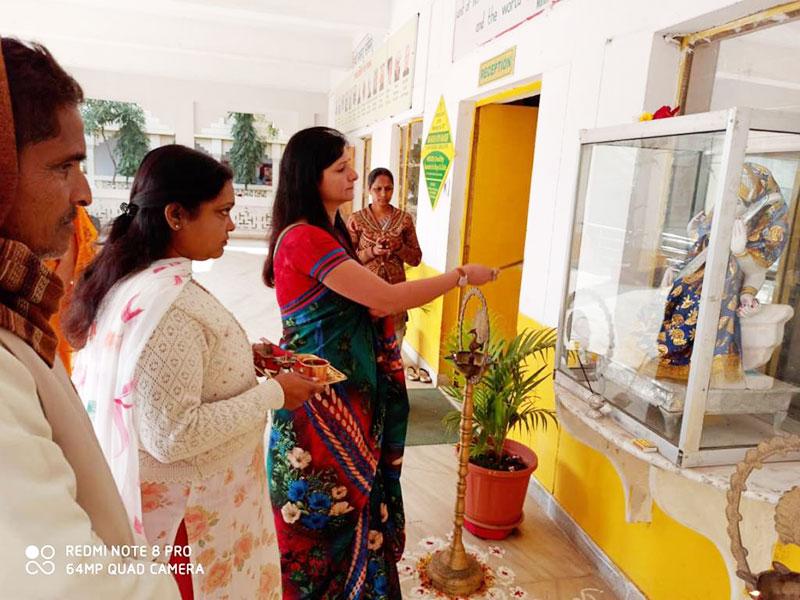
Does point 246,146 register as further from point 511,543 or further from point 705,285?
point 705,285

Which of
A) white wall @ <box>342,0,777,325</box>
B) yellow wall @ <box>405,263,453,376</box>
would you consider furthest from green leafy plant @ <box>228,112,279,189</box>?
white wall @ <box>342,0,777,325</box>

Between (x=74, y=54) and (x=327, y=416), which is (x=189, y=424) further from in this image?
(x=74, y=54)

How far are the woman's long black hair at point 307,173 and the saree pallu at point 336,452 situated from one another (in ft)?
0.69

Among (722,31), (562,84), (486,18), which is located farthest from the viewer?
(486,18)

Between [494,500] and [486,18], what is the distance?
2.72m

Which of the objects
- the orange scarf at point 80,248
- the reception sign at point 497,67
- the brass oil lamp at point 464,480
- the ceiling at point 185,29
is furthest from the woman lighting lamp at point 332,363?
the ceiling at point 185,29

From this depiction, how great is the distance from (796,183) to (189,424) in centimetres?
152

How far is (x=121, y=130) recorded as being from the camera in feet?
39.1

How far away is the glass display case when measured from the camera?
1.29 metres

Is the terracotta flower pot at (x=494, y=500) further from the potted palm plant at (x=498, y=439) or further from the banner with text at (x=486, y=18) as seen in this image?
the banner with text at (x=486, y=18)

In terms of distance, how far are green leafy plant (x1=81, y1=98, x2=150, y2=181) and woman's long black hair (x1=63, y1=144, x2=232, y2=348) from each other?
471 inches

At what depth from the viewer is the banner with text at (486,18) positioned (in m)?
2.84

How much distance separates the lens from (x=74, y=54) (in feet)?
30.8

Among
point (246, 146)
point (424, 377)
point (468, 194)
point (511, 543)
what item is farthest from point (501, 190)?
point (246, 146)
